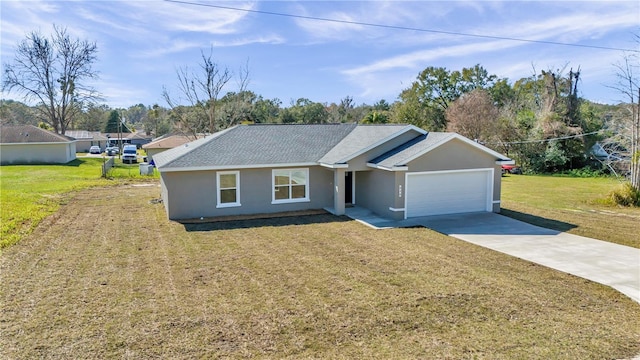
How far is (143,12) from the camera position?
46.4 feet

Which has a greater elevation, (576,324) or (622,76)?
(622,76)

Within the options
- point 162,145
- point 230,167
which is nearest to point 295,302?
point 230,167

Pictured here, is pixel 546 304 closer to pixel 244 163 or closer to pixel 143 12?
pixel 244 163

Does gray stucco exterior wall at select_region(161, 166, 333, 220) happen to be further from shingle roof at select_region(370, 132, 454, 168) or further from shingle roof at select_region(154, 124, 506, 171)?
shingle roof at select_region(370, 132, 454, 168)

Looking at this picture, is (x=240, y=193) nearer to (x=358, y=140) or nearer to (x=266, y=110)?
(x=358, y=140)

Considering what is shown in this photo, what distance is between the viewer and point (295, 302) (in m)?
7.87

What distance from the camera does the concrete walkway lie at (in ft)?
31.7

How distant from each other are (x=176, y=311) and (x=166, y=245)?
16.7 ft

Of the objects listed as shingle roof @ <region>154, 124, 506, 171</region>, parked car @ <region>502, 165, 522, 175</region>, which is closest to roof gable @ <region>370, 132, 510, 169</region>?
shingle roof @ <region>154, 124, 506, 171</region>

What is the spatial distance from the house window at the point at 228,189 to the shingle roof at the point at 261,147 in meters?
0.59

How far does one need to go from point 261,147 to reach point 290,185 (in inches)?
86.4

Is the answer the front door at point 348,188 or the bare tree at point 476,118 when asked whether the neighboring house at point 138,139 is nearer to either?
the bare tree at point 476,118

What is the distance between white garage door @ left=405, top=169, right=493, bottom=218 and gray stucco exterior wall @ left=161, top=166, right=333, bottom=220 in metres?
3.79

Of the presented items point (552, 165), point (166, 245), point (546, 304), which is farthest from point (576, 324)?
point (552, 165)
